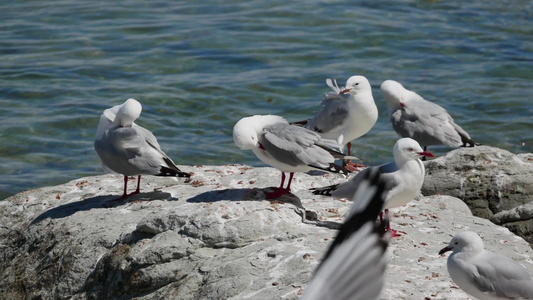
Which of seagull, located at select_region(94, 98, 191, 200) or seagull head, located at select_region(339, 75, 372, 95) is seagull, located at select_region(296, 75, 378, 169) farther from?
seagull, located at select_region(94, 98, 191, 200)

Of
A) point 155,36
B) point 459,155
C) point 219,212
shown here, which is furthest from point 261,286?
point 155,36

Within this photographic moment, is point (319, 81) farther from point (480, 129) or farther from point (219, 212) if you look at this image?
point (219, 212)

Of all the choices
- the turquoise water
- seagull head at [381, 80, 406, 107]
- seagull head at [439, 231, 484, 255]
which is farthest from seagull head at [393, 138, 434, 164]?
the turquoise water

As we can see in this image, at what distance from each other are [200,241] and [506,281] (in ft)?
7.98

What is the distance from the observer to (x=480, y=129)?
13258 millimetres

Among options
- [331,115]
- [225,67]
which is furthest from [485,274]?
[225,67]

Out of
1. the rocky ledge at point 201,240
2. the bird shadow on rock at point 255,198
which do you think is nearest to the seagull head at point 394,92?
the rocky ledge at point 201,240

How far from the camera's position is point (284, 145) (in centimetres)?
691

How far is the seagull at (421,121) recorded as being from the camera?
31.2 ft

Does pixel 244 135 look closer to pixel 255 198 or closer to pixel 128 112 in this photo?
pixel 255 198

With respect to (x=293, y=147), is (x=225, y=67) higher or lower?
lower

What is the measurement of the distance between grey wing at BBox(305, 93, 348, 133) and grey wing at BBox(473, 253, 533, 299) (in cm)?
429

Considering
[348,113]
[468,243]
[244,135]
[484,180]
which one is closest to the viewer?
[468,243]

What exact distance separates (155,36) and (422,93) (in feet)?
20.3
